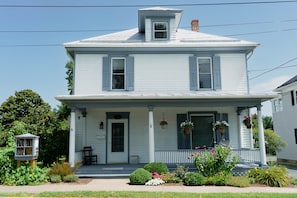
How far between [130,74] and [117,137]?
10.8 ft

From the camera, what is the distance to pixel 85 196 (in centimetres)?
677

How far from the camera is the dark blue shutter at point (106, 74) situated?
12.2 meters

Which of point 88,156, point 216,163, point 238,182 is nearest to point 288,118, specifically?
point 216,163

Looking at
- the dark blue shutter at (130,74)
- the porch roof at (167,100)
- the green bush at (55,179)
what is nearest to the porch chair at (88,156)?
the porch roof at (167,100)

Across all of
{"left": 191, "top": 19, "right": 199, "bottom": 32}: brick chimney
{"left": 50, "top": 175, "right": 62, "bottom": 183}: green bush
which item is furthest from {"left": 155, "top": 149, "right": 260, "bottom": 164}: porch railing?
{"left": 191, "top": 19, "right": 199, "bottom": 32}: brick chimney

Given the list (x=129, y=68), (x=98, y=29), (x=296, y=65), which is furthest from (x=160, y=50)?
(x=296, y=65)

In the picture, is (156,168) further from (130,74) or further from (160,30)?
(160,30)

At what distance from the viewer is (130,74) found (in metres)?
12.4

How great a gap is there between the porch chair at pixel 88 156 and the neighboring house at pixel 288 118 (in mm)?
12967

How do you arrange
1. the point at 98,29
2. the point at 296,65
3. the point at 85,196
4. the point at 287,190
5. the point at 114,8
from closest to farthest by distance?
the point at 85,196 < the point at 287,190 < the point at 114,8 < the point at 98,29 < the point at 296,65

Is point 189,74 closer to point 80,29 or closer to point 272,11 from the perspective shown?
point 272,11

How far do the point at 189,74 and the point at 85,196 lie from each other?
26.4ft

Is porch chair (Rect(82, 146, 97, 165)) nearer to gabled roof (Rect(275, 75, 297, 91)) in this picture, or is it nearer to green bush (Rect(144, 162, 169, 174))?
green bush (Rect(144, 162, 169, 174))

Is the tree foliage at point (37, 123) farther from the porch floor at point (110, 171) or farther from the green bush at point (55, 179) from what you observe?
the green bush at point (55, 179)
